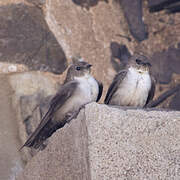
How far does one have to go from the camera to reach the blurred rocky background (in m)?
4.46

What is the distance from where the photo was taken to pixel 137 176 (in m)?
2.83

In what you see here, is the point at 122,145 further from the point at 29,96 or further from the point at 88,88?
the point at 29,96

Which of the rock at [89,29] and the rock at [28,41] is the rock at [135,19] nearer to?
the rock at [89,29]

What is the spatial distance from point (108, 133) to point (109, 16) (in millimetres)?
2645

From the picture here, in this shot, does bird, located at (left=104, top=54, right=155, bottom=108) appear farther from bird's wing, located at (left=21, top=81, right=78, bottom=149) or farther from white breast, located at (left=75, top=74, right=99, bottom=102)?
bird's wing, located at (left=21, top=81, right=78, bottom=149)

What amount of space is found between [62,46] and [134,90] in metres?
0.91

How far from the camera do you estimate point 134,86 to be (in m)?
4.35

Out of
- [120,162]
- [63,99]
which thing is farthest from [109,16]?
[120,162]

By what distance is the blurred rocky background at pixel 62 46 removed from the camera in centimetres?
446

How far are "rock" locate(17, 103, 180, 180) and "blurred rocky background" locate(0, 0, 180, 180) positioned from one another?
4.59ft

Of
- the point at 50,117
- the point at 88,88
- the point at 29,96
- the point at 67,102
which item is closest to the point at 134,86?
the point at 88,88

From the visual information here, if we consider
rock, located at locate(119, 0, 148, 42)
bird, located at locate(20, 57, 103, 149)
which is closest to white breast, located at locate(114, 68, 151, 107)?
bird, located at locate(20, 57, 103, 149)

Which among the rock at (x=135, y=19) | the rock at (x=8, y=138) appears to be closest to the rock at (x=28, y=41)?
the rock at (x=8, y=138)

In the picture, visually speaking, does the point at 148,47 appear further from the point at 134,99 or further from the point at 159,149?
the point at 159,149
